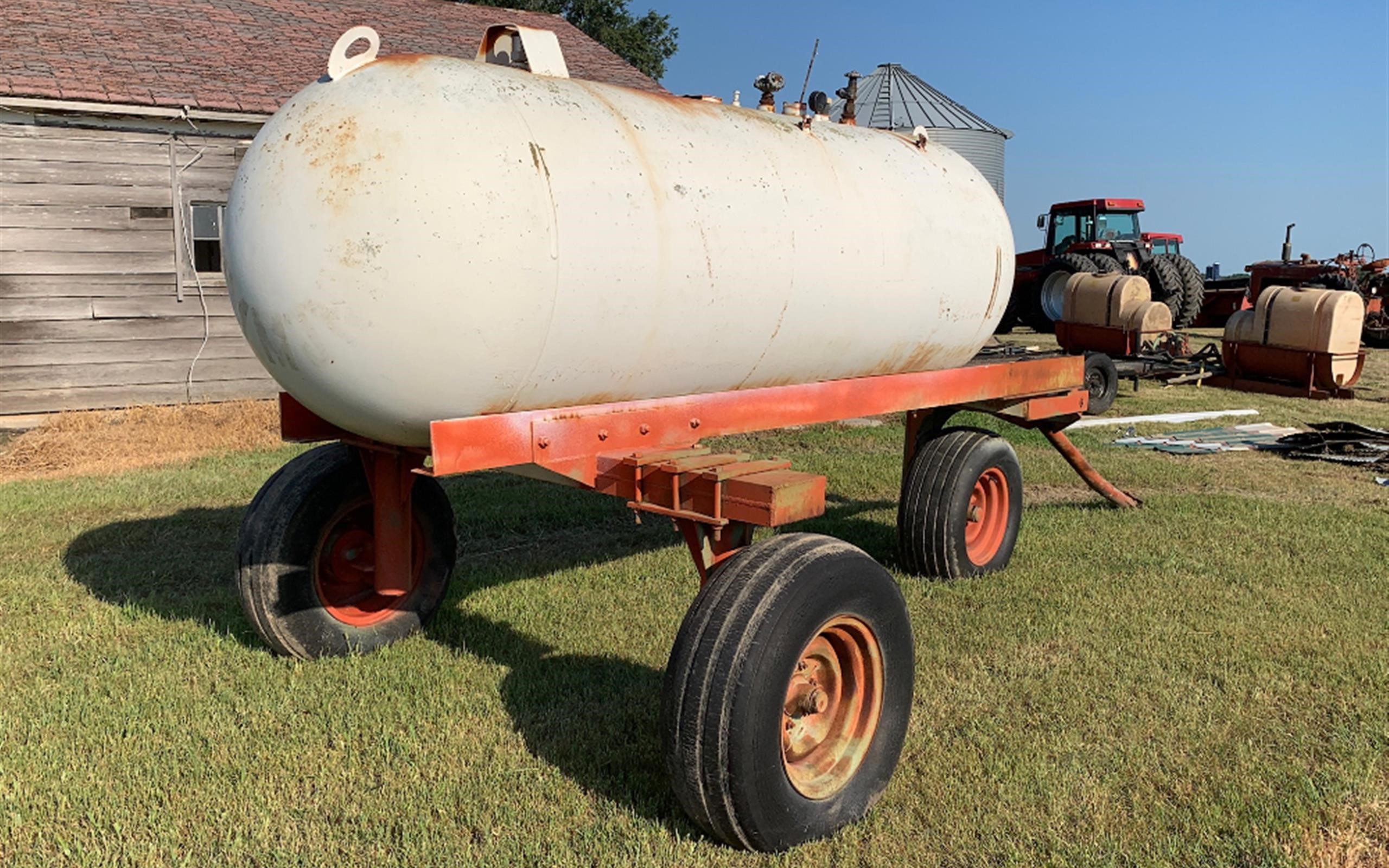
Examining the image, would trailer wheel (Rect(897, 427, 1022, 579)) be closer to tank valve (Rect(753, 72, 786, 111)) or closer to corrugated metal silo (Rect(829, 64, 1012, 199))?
tank valve (Rect(753, 72, 786, 111))

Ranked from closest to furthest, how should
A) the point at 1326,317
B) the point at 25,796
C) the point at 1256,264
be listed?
the point at 25,796
the point at 1326,317
the point at 1256,264

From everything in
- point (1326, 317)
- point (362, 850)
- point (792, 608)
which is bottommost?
point (362, 850)

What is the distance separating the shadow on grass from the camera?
11.4 feet

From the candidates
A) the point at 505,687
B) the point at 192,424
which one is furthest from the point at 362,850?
the point at 192,424

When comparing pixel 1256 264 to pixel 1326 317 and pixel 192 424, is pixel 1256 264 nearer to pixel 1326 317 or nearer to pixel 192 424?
pixel 1326 317

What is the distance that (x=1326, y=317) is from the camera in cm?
1224

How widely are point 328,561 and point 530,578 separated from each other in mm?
1289

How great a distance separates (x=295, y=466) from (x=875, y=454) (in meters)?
5.78

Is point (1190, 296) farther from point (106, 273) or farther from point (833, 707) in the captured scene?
point (833, 707)

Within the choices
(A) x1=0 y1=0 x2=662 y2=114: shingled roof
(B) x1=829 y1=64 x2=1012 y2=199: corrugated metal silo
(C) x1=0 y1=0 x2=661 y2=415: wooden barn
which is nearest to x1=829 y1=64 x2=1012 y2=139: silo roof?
(B) x1=829 y1=64 x2=1012 y2=199: corrugated metal silo

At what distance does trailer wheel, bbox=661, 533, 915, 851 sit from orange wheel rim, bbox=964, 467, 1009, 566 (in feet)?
8.02

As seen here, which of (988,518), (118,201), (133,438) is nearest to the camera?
(988,518)

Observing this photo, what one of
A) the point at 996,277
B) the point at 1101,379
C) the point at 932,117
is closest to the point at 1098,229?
the point at 1101,379

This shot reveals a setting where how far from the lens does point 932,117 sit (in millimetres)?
33469
